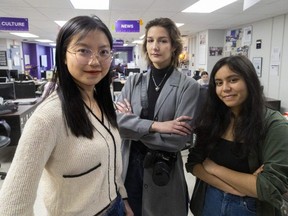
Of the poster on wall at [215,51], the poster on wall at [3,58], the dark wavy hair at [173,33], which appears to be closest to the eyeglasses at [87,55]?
the dark wavy hair at [173,33]

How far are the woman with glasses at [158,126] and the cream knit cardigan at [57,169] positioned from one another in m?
0.39

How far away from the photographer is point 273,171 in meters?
0.94

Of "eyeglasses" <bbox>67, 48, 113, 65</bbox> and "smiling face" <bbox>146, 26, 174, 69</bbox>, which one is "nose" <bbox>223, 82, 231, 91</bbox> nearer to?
"smiling face" <bbox>146, 26, 174, 69</bbox>

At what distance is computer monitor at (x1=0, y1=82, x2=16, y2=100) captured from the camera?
4145mm

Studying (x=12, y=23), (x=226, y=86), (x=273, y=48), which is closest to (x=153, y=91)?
(x=226, y=86)

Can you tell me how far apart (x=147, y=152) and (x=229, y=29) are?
7352mm

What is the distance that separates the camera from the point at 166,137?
128cm

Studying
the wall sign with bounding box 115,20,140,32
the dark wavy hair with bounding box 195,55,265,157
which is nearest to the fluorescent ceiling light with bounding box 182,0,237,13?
the wall sign with bounding box 115,20,140,32

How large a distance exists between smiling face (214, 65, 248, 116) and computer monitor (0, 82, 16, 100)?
4.05 m

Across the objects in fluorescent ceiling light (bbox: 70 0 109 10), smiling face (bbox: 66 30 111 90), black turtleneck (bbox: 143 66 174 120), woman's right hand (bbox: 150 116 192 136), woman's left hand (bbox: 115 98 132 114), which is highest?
fluorescent ceiling light (bbox: 70 0 109 10)

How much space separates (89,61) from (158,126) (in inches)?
22.6

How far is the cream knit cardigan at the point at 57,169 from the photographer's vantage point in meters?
0.66

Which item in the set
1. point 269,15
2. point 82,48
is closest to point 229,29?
point 269,15

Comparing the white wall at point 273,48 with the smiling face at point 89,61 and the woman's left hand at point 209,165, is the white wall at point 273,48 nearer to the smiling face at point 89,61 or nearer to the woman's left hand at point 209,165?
the woman's left hand at point 209,165
